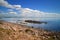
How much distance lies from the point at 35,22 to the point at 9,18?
50.6 inches

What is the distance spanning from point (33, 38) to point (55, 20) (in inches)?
61.8

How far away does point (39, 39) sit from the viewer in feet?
9.74

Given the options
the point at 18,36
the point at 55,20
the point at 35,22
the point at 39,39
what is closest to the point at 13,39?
the point at 18,36

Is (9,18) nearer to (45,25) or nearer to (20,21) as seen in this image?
(20,21)

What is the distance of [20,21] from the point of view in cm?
455

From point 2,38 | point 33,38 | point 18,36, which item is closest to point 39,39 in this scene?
point 33,38

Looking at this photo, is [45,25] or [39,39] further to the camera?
[45,25]

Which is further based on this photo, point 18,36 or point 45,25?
point 45,25

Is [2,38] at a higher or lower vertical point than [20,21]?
lower

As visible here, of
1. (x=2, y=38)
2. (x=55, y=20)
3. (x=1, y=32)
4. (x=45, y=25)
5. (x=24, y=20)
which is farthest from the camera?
(x=45, y=25)

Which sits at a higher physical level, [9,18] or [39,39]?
[9,18]

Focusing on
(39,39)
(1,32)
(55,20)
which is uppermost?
(55,20)

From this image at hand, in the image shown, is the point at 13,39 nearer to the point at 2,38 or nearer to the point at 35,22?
the point at 2,38

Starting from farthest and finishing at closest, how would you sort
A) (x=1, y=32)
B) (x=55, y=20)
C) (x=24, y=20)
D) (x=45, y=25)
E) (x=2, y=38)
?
(x=45, y=25) → (x=24, y=20) → (x=55, y=20) → (x=1, y=32) → (x=2, y=38)
